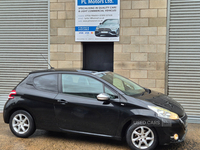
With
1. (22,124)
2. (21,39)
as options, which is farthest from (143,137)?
(21,39)

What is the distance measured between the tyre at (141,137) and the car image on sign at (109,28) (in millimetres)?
4431

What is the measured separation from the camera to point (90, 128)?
15.6 feet

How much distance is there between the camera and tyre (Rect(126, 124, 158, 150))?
4352mm

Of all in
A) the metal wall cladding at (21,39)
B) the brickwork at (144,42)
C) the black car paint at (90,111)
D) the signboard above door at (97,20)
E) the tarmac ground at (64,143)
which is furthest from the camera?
the metal wall cladding at (21,39)

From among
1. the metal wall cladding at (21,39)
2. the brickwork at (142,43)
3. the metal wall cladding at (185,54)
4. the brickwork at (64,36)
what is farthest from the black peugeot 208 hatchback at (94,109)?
the metal wall cladding at (21,39)

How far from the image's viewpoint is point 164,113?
14.4 feet

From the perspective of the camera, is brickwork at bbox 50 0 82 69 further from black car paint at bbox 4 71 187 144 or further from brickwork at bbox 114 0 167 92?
black car paint at bbox 4 71 187 144

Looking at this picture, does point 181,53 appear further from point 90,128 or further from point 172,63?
point 90,128

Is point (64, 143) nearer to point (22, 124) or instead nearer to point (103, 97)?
point (22, 124)

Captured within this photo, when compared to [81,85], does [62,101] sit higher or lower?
lower

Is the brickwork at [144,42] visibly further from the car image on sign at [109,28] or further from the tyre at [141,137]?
the tyre at [141,137]

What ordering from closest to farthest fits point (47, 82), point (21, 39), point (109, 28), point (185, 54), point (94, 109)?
point (94, 109) → point (47, 82) → point (185, 54) → point (109, 28) → point (21, 39)

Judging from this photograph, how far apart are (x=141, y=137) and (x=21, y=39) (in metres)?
6.24

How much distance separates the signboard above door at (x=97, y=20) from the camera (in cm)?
814
